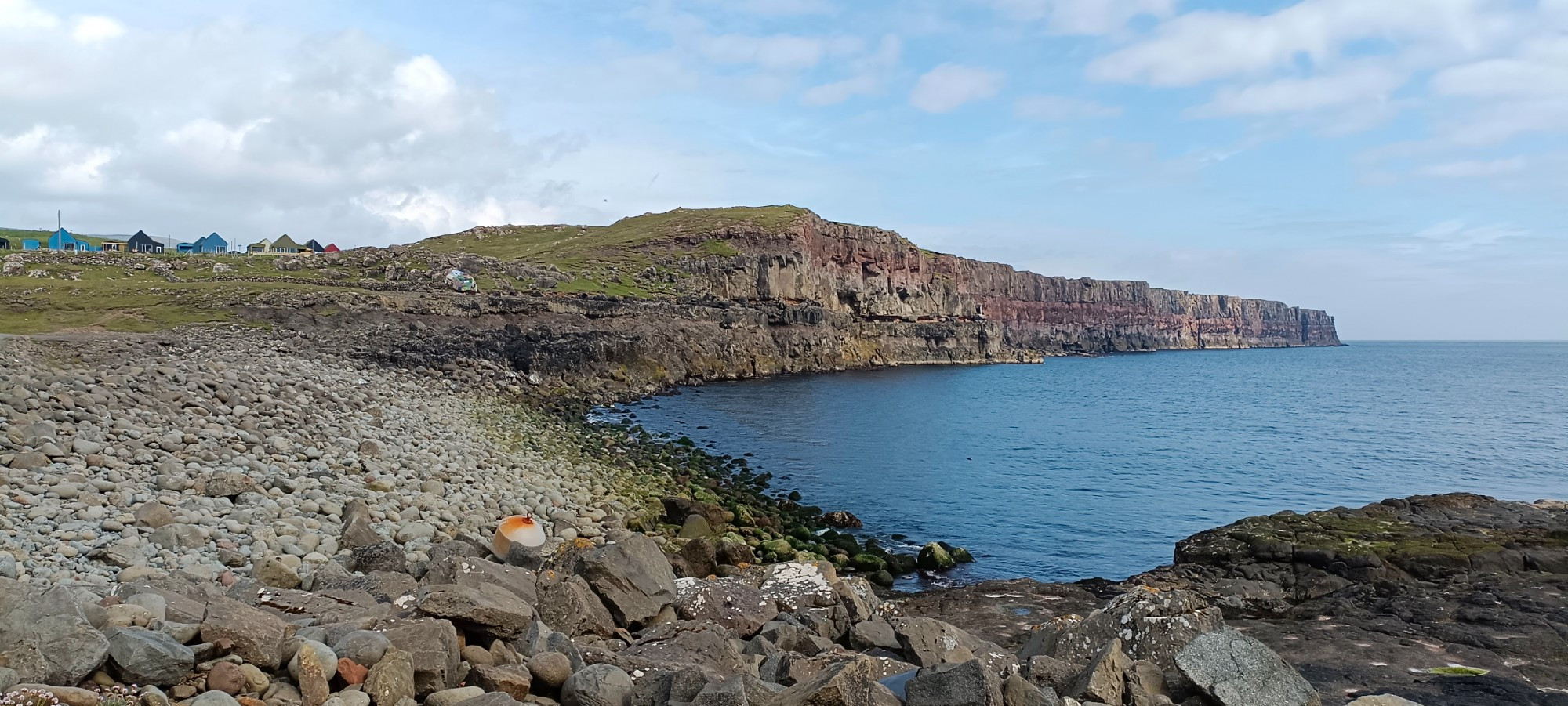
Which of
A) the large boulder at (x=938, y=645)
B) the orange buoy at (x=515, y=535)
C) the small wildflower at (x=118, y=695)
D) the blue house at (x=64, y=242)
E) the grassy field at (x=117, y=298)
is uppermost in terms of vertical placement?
the blue house at (x=64, y=242)

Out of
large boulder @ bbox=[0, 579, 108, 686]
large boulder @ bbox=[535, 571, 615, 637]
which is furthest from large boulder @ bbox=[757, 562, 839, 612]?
large boulder @ bbox=[0, 579, 108, 686]

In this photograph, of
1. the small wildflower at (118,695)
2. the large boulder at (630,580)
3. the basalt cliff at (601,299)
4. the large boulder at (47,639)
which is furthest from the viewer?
the basalt cliff at (601,299)

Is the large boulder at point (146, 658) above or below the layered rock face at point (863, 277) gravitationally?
below

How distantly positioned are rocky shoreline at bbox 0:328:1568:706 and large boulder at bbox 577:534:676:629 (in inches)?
1.8

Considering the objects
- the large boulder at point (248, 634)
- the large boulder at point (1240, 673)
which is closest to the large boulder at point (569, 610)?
the large boulder at point (248, 634)

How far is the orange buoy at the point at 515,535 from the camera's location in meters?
13.6

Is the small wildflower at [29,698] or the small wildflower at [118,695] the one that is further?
the small wildflower at [118,695]

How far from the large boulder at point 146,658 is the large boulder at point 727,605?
234 inches

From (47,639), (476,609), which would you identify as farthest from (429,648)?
(47,639)

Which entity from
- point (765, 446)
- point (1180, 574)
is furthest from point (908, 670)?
point (765, 446)

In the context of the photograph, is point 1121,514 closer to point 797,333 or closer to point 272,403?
point 272,403

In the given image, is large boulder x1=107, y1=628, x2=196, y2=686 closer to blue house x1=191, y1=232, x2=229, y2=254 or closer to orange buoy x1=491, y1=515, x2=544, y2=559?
orange buoy x1=491, y1=515, x2=544, y2=559

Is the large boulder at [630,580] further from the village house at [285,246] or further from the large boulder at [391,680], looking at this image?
the village house at [285,246]

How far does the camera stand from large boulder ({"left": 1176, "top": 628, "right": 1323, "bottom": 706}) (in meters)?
7.61
